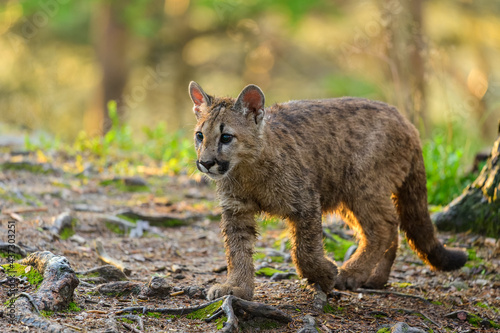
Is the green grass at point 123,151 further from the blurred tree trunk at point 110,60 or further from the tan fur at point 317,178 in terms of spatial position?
the blurred tree trunk at point 110,60

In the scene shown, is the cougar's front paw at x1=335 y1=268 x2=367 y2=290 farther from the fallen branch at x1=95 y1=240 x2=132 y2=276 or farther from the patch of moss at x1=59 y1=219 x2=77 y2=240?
the patch of moss at x1=59 y1=219 x2=77 y2=240

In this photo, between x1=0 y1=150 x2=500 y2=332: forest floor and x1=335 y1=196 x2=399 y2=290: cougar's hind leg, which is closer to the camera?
x1=0 y1=150 x2=500 y2=332: forest floor

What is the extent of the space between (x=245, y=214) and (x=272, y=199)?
283mm

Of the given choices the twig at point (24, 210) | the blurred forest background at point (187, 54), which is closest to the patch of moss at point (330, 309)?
the twig at point (24, 210)

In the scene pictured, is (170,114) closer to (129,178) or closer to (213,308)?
(129,178)

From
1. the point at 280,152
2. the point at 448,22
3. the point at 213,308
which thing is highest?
the point at 448,22

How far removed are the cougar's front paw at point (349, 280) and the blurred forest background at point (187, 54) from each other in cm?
1129

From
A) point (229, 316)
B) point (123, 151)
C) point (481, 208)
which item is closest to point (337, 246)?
point (481, 208)

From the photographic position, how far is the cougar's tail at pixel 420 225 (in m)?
6.03

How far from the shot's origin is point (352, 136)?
230 inches

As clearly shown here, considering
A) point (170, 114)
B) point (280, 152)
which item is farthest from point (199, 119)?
point (170, 114)

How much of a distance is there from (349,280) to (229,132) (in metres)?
1.84

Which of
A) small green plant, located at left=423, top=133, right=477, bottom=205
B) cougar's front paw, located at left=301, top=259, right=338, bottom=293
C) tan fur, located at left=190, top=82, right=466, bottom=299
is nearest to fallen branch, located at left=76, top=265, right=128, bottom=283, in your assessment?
tan fur, located at left=190, top=82, right=466, bottom=299

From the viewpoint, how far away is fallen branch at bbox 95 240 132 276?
221 inches
